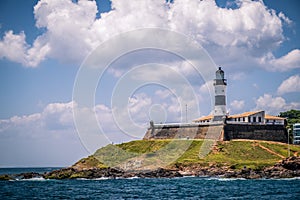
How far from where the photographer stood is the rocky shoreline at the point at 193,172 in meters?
74.8

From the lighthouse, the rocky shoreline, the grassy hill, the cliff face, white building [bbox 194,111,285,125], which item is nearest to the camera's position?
the rocky shoreline

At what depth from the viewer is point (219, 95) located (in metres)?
112

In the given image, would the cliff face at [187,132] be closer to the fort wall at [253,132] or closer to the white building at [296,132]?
the fort wall at [253,132]

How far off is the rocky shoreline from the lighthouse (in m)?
24.0

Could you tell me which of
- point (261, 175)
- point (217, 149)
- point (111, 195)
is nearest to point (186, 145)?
point (217, 149)

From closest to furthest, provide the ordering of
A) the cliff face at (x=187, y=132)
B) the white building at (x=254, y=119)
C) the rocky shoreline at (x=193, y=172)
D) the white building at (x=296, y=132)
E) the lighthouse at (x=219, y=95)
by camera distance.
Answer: the rocky shoreline at (x=193, y=172) → the cliff face at (x=187, y=132) → the white building at (x=254, y=119) → the lighthouse at (x=219, y=95) → the white building at (x=296, y=132)

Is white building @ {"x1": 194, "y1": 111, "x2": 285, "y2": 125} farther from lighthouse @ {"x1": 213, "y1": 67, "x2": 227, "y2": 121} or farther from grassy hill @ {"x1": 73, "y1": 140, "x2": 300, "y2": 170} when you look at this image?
grassy hill @ {"x1": 73, "y1": 140, "x2": 300, "y2": 170}

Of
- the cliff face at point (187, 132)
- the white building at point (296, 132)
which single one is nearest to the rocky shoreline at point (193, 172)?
the cliff face at point (187, 132)

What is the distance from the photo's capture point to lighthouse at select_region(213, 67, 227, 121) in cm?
11106

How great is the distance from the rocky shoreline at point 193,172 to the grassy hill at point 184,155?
84.4 inches

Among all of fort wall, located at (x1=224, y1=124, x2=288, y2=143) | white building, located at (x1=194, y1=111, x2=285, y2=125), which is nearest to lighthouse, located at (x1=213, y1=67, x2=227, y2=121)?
white building, located at (x1=194, y1=111, x2=285, y2=125)

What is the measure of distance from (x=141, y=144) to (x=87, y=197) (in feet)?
187

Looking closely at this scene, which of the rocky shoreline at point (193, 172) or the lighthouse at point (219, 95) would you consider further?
the lighthouse at point (219, 95)

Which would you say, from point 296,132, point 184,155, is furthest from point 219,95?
point 296,132
